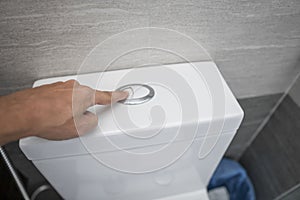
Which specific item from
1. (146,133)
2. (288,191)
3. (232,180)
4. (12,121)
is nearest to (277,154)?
(288,191)

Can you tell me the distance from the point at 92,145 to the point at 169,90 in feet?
0.67

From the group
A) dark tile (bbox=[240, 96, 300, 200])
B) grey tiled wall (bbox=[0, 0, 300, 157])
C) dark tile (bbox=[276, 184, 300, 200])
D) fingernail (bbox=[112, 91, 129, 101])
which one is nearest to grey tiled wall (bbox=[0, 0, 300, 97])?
grey tiled wall (bbox=[0, 0, 300, 157])

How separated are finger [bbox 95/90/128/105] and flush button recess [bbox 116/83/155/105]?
0.04 feet

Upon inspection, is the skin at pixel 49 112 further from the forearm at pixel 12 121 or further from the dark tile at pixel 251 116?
the dark tile at pixel 251 116

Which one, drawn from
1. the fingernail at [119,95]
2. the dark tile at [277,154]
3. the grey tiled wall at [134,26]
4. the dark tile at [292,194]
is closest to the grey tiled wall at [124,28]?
the grey tiled wall at [134,26]

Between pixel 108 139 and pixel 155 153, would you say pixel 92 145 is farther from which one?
pixel 155 153

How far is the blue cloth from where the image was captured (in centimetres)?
97

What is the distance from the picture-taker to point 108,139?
460mm

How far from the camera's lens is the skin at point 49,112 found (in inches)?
14.6

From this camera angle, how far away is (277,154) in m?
0.85

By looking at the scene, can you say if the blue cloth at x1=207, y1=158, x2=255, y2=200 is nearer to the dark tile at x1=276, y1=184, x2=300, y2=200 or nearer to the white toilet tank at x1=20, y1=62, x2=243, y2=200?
the dark tile at x1=276, y1=184, x2=300, y2=200

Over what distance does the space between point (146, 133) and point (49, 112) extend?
185 millimetres

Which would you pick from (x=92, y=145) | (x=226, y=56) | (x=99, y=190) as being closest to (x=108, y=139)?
(x=92, y=145)

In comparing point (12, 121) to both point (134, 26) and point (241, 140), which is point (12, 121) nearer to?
point (134, 26)
